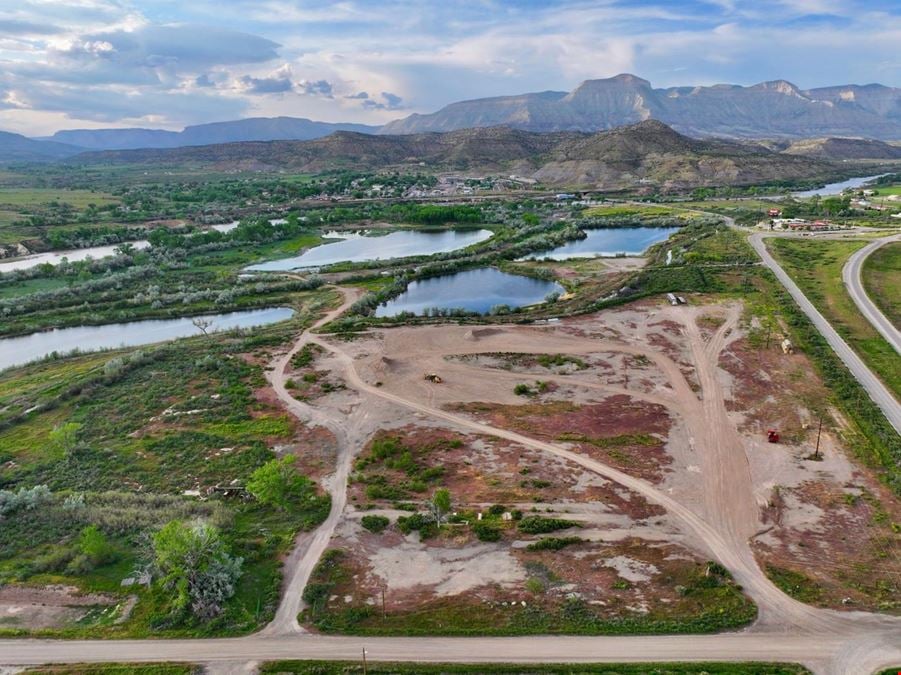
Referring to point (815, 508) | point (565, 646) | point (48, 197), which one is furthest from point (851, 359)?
point (48, 197)

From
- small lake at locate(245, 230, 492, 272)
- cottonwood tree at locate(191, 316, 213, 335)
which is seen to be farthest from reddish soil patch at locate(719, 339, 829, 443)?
small lake at locate(245, 230, 492, 272)

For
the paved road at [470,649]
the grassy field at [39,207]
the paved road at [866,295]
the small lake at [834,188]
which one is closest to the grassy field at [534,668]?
the paved road at [470,649]

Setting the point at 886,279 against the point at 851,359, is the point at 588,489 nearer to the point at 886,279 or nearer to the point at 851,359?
the point at 851,359

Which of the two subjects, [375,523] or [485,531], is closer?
[485,531]

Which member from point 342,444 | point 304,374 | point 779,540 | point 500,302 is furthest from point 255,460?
point 500,302

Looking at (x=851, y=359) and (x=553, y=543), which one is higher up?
(x=851, y=359)

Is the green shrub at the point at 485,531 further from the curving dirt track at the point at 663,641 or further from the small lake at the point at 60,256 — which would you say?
the small lake at the point at 60,256
